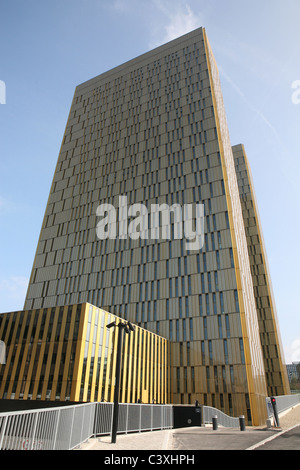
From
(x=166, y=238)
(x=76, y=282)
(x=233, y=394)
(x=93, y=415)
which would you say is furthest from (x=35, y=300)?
(x=93, y=415)

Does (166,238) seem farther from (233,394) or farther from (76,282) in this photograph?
(233,394)

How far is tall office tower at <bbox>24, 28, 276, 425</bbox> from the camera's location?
3844 centimetres

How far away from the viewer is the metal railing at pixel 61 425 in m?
7.09

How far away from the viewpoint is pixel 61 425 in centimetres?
923

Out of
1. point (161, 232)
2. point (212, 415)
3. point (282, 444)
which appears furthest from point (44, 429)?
point (161, 232)

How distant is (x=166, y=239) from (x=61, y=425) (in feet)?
130

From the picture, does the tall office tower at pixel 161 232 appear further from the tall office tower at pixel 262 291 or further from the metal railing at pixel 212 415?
the tall office tower at pixel 262 291

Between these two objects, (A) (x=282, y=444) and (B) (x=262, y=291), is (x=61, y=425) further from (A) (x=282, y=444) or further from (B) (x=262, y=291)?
(B) (x=262, y=291)

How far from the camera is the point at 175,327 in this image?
41562 millimetres

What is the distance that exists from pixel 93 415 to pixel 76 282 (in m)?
39.6

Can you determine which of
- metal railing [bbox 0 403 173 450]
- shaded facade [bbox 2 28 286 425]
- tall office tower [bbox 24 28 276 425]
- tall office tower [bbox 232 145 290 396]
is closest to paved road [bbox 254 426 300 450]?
metal railing [bbox 0 403 173 450]

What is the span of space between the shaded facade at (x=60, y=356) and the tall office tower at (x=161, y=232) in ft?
38.8

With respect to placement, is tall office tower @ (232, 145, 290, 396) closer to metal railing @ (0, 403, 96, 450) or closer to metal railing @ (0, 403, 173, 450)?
metal railing @ (0, 403, 173, 450)

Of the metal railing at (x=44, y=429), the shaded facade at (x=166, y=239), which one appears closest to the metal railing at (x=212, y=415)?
the shaded facade at (x=166, y=239)
